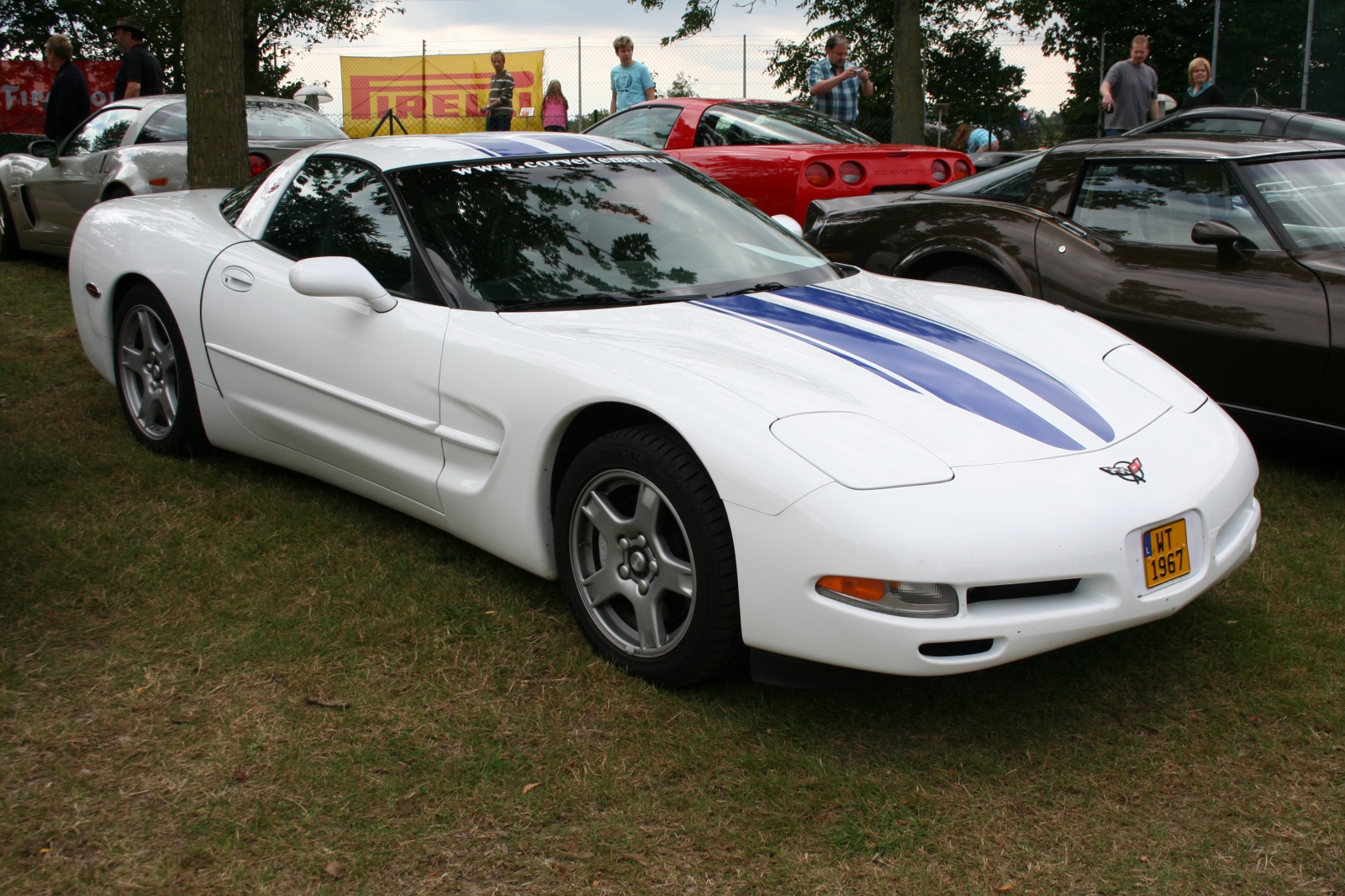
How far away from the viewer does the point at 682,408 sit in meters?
2.64

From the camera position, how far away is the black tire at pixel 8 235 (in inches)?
346

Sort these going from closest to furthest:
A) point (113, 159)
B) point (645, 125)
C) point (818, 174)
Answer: point (818, 174)
point (113, 159)
point (645, 125)

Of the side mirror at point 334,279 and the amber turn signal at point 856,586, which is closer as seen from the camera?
the amber turn signal at point 856,586

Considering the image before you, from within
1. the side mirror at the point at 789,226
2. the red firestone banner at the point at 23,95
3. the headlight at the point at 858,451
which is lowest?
the headlight at the point at 858,451

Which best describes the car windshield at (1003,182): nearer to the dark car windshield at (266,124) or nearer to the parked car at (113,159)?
the dark car windshield at (266,124)

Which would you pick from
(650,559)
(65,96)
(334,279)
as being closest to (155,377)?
(334,279)

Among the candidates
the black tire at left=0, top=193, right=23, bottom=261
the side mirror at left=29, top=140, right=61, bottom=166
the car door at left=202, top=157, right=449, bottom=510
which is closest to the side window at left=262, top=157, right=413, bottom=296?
the car door at left=202, top=157, right=449, bottom=510

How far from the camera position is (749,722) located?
2701 millimetres

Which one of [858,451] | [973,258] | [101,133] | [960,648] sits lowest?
[960,648]

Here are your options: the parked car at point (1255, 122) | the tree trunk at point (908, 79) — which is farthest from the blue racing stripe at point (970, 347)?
the tree trunk at point (908, 79)

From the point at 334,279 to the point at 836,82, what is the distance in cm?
770

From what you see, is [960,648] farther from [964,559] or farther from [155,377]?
[155,377]

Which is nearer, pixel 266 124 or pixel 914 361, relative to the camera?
pixel 914 361

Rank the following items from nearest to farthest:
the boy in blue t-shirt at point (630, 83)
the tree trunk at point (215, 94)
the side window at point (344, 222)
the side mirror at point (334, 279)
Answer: the side mirror at point (334, 279) < the side window at point (344, 222) < the tree trunk at point (215, 94) < the boy in blue t-shirt at point (630, 83)
